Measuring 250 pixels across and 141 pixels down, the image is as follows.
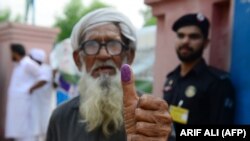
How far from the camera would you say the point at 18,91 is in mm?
6902

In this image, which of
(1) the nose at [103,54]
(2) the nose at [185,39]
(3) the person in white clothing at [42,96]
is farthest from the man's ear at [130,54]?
(3) the person in white clothing at [42,96]

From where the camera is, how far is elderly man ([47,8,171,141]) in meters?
2.34

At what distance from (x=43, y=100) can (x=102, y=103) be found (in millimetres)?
4727

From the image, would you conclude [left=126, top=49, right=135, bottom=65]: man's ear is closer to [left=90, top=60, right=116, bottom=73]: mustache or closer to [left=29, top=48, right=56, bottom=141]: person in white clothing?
[left=90, top=60, right=116, bottom=73]: mustache

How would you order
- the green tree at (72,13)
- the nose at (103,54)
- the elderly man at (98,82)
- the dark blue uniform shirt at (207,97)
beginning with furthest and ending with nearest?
the green tree at (72,13) < the dark blue uniform shirt at (207,97) < the nose at (103,54) < the elderly man at (98,82)

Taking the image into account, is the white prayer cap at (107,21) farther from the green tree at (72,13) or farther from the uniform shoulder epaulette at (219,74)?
the green tree at (72,13)

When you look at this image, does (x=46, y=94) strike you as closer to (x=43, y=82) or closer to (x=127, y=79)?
(x=43, y=82)

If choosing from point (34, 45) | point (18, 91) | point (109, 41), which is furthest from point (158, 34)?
point (34, 45)

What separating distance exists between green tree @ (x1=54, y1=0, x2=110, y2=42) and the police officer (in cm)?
3045

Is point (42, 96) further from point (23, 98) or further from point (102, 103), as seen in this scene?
point (102, 103)

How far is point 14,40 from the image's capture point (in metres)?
7.89

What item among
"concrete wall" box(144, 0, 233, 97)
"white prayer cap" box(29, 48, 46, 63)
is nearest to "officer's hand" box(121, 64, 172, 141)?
"concrete wall" box(144, 0, 233, 97)

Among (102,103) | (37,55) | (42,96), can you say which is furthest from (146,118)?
(37,55)

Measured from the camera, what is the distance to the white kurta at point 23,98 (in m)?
6.88
